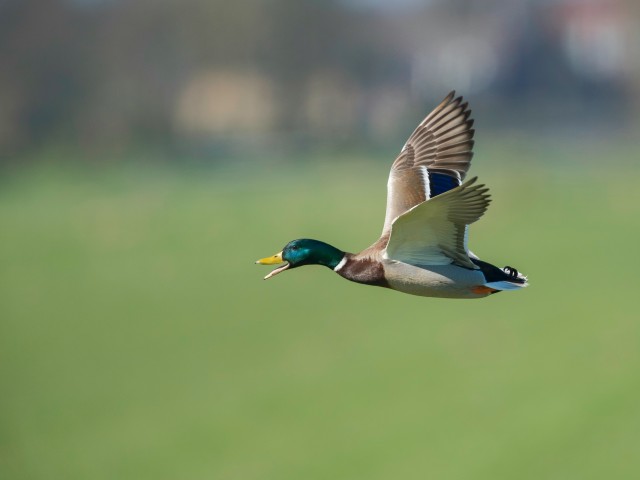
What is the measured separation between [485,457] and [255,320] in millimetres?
13089

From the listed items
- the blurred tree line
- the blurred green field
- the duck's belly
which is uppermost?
the duck's belly

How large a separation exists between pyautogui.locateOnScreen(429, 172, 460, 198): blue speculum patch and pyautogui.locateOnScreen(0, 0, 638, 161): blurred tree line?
2173 inches

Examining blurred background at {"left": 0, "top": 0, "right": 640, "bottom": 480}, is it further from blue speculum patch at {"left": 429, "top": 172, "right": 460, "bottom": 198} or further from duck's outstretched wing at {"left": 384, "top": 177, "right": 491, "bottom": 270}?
duck's outstretched wing at {"left": 384, "top": 177, "right": 491, "bottom": 270}

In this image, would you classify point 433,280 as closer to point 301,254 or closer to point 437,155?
point 301,254

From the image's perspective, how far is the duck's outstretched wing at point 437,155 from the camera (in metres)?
8.59

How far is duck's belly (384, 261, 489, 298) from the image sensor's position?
729cm

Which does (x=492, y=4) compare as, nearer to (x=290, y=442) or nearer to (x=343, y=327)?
(x=343, y=327)

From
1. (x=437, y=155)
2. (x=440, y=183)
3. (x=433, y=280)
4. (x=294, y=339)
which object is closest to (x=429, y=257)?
(x=433, y=280)

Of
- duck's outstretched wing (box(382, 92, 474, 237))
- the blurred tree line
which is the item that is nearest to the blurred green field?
the blurred tree line

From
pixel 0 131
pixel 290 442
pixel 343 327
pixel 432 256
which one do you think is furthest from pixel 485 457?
pixel 432 256

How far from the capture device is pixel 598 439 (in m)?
44.2

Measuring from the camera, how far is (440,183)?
342 inches

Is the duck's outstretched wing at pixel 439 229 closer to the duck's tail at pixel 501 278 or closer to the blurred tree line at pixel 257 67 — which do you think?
the duck's tail at pixel 501 278

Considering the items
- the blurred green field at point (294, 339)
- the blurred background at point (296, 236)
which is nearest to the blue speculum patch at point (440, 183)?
the blurred green field at point (294, 339)
